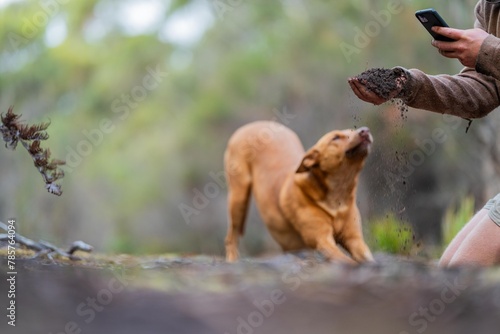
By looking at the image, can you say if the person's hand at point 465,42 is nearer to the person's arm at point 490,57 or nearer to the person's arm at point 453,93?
the person's arm at point 490,57

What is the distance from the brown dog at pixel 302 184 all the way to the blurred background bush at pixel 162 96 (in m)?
7.01

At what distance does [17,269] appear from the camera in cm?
145

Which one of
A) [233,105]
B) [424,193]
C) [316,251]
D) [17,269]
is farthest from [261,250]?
[17,269]

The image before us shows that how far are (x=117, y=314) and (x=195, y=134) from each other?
21.2m

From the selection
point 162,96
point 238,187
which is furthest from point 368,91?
point 162,96

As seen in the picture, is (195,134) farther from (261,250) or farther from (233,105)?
(261,250)

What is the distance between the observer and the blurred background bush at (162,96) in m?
16.6

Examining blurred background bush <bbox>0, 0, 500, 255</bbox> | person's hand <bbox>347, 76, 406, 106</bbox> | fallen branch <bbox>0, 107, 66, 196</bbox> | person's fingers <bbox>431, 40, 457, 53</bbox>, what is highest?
fallen branch <bbox>0, 107, 66, 196</bbox>

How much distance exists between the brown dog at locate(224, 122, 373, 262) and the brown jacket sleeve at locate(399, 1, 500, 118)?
1803mm

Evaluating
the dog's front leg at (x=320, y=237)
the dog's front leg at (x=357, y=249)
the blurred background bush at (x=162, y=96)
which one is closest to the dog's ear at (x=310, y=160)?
the dog's front leg at (x=320, y=237)

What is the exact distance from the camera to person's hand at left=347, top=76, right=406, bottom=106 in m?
2.43

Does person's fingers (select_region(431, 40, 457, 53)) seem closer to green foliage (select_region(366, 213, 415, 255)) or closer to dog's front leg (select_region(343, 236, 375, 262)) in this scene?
dog's front leg (select_region(343, 236, 375, 262))

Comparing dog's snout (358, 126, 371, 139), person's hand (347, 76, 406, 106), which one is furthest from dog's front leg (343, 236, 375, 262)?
person's hand (347, 76, 406, 106)

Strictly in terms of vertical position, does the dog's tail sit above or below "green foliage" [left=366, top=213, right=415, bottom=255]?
above
